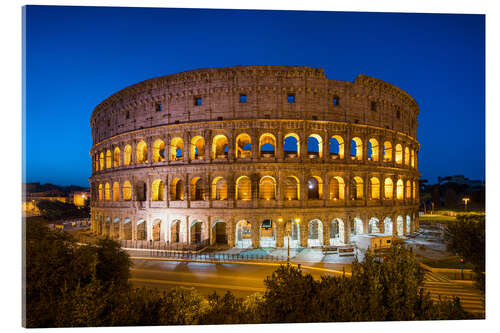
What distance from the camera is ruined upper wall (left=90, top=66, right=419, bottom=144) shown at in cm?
2367

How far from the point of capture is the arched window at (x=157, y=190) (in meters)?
27.1

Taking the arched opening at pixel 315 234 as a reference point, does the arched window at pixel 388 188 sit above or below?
above

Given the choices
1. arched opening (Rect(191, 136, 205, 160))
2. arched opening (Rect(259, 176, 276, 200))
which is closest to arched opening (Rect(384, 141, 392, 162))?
arched opening (Rect(259, 176, 276, 200))

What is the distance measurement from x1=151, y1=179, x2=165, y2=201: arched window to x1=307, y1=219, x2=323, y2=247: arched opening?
17.6 metres

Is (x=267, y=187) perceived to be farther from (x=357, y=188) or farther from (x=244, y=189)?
(x=357, y=188)

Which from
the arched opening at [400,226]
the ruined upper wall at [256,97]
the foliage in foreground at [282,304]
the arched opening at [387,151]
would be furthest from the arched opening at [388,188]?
the foliage in foreground at [282,304]

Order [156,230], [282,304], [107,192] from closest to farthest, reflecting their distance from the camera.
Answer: [282,304] → [156,230] → [107,192]

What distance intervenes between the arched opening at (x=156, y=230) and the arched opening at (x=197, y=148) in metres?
8.83

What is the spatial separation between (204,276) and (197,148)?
51.6ft

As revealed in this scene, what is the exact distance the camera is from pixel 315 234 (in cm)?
2744

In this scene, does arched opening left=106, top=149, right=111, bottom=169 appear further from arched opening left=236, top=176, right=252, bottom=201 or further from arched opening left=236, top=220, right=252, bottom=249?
arched opening left=236, top=220, right=252, bottom=249

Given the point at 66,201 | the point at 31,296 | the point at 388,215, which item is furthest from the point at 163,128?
the point at 66,201

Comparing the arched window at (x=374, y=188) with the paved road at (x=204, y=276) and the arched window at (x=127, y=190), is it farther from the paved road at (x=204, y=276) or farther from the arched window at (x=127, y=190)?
the arched window at (x=127, y=190)

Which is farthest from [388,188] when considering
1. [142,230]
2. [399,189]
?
[142,230]
